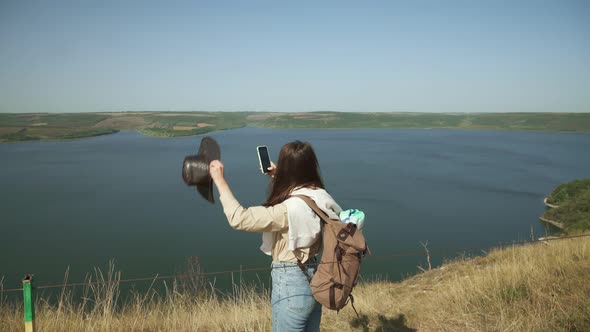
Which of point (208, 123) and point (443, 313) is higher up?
point (208, 123)

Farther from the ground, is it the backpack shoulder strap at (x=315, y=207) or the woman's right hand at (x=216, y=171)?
the woman's right hand at (x=216, y=171)

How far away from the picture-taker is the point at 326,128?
4451 inches

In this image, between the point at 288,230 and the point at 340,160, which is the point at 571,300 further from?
the point at 340,160

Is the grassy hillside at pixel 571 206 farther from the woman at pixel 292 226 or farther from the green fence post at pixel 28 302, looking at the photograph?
the green fence post at pixel 28 302

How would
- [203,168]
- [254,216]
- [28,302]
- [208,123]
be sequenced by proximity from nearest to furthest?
[254,216] < [203,168] < [28,302] < [208,123]

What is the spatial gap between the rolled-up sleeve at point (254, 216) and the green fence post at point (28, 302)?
1.08m

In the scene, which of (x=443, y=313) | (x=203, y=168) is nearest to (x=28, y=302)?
(x=203, y=168)

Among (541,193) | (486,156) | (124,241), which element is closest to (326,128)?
(486,156)

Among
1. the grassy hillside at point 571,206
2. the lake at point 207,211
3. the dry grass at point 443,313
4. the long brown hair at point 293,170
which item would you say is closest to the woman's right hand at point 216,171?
the long brown hair at point 293,170

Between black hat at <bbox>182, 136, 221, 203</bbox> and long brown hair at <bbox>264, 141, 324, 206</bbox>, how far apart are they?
0.25m

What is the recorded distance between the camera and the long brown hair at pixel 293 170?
151 cm

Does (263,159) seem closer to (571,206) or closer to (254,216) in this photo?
(254,216)

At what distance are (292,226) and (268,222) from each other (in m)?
0.10

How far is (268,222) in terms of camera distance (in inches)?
55.2
